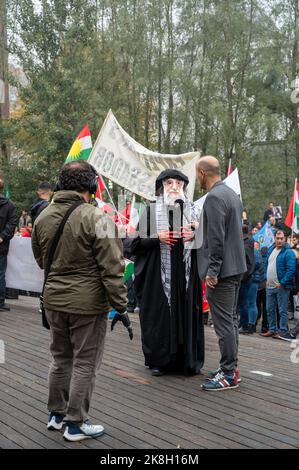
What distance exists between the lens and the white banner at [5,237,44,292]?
1021 centimetres

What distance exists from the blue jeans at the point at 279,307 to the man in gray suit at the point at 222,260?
4.47 m

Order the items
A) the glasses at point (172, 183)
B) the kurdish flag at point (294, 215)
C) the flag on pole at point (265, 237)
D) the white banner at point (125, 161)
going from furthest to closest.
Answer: the kurdish flag at point (294, 215) → the flag on pole at point (265, 237) → the white banner at point (125, 161) → the glasses at point (172, 183)

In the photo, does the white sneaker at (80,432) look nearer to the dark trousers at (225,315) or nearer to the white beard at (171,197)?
the dark trousers at (225,315)

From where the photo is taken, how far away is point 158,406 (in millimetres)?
4902

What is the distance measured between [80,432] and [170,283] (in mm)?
2132

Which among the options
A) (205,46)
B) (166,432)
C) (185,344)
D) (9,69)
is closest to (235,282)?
(185,344)

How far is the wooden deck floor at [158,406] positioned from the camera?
13.5 feet

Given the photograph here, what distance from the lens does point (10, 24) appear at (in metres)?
23.0

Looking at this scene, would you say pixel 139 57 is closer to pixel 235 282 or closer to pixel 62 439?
pixel 235 282

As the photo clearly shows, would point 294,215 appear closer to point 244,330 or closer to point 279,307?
point 279,307

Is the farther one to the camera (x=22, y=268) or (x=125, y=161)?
(x=22, y=268)

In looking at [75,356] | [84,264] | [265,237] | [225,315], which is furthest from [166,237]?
[265,237]

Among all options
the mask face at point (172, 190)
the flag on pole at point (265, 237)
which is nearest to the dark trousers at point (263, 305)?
the flag on pole at point (265, 237)

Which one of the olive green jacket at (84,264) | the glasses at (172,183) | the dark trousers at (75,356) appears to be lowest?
the dark trousers at (75,356)
